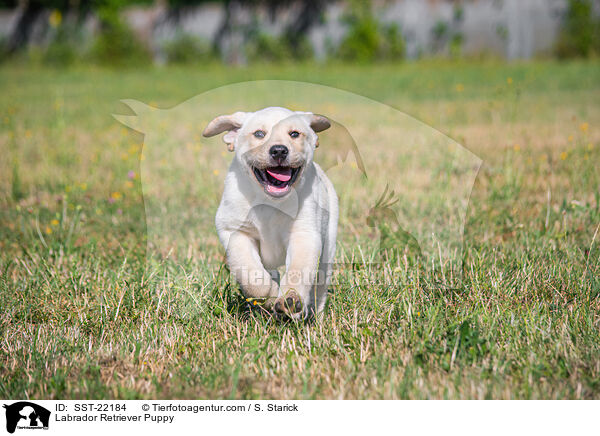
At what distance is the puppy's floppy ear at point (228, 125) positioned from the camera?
2.67m

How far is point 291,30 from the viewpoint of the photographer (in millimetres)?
19547

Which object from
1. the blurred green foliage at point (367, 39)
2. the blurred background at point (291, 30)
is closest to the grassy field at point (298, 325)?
the blurred green foliage at point (367, 39)

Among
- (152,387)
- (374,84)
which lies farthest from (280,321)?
(374,84)

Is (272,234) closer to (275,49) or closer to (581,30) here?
(275,49)

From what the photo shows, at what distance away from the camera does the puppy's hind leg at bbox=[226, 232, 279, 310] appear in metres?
2.49

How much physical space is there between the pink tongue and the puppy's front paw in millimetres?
471

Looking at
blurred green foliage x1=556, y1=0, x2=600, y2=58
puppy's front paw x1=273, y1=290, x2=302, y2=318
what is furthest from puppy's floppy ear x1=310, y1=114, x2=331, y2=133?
blurred green foliage x1=556, y1=0, x2=600, y2=58

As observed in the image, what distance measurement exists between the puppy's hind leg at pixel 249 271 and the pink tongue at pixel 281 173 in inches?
→ 11.3

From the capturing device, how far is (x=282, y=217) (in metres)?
2.61

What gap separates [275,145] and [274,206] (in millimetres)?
266

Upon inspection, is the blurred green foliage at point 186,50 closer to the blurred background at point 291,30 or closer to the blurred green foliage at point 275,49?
the blurred background at point 291,30

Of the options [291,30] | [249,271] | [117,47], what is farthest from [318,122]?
[117,47]

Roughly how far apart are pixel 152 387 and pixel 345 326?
0.87 metres
